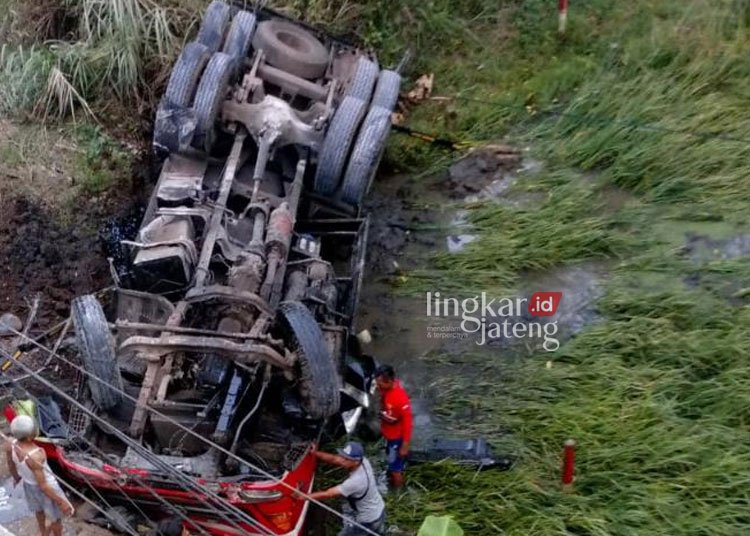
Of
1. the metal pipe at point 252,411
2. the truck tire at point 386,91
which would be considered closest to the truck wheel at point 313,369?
the metal pipe at point 252,411

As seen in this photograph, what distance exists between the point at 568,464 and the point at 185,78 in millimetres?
4137

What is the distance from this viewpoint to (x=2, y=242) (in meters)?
8.02

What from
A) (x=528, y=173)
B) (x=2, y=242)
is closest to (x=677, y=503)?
(x=528, y=173)

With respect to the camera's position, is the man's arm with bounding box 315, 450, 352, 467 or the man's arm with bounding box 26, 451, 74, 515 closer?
the man's arm with bounding box 26, 451, 74, 515

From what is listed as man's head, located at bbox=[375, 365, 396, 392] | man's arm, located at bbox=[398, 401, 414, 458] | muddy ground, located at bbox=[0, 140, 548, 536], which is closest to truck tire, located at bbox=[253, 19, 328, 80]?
muddy ground, located at bbox=[0, 140, 548, 536]

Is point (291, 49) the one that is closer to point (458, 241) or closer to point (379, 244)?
point (379, 244)

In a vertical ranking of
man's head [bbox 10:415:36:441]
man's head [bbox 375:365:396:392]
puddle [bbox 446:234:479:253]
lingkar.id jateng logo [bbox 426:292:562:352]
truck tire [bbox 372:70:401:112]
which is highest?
truck tire [bbox 372:70:401:112]

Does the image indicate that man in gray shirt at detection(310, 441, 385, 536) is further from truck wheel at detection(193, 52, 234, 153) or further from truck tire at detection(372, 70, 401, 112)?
truck tire at detection(372, 70, 401, 112)

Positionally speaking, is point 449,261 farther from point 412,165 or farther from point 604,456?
Answer: point 604,456

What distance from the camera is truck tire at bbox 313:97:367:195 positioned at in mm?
7344

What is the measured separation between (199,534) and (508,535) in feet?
6.11

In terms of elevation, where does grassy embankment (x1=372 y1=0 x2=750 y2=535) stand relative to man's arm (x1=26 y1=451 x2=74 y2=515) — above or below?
above

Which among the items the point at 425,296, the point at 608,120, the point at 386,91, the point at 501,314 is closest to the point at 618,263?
the point at 501,314

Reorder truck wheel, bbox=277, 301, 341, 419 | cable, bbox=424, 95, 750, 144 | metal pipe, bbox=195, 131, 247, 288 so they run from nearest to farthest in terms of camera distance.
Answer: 1. truck wheel, bbox=277, 301, 341, 419
2. metal pipe, bbox=195, 131, 247, 288
3. cable, bbox=424, 95, 750, 144
